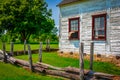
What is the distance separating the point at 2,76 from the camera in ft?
47.3

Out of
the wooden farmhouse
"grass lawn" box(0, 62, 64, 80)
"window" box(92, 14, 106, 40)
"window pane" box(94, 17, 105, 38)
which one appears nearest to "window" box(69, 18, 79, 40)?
the wooden farmhouse

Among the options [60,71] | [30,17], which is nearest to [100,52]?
[60,71]

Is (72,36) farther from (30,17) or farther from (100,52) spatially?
(30,17)

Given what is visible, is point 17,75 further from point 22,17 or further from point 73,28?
point 22,17

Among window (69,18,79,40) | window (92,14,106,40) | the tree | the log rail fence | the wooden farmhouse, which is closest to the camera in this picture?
the log rail fence

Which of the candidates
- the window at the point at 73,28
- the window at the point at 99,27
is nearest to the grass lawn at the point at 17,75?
the window at the point at 99,27

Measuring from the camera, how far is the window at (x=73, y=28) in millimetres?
21872

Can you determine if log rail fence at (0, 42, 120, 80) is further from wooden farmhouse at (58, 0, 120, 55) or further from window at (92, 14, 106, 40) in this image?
window at (92, 14, 106, 40)

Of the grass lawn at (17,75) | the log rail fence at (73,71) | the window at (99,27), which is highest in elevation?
the window at (99,27)

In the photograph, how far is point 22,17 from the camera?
108ft

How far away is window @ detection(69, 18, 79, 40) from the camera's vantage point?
21872 mm

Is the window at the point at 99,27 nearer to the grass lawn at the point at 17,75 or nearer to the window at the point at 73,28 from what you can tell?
the window at the point at 73,28

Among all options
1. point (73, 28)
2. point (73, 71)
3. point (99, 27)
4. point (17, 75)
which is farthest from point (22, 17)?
point (73, 71)

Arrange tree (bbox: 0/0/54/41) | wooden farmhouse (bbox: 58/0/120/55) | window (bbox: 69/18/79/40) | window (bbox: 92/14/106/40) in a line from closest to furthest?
wooden farmhouse (bbox: 58/0/120/55) → window (bbox: 92/14/106/40) → window (bbox: 69/18/79/40) → tree (bbox: 0/0/54/41)
